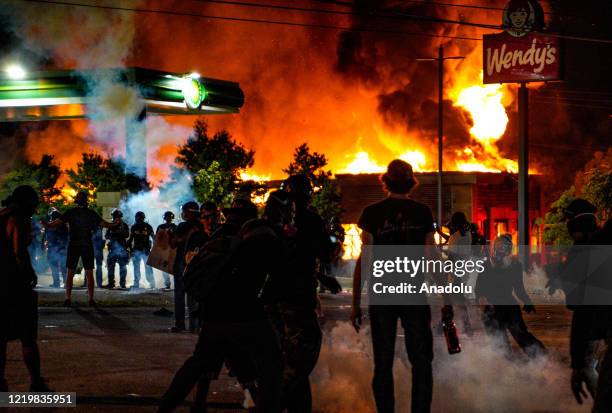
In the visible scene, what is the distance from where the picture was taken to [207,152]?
4506 centimetres

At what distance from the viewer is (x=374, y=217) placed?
6.57 meters

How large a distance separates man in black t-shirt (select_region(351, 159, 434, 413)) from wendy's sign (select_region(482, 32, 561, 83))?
826 inches

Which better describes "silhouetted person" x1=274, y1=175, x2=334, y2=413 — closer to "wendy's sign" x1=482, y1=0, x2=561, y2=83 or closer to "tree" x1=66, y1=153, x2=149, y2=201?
"wendy's sign" x1=482, y1=0, x2=561, y2=83

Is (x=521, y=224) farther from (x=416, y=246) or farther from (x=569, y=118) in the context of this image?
(x=569, y=118)

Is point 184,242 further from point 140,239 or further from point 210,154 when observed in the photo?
point 210,154

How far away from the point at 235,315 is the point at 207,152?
39.5 m

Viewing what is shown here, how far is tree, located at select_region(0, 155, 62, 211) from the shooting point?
5503cm

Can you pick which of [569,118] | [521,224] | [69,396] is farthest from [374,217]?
[569,118]

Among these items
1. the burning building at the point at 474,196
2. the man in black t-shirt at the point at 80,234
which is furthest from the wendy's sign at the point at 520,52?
the burning building at the point at 474,196

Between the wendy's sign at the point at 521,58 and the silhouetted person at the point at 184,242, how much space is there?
16789 mm

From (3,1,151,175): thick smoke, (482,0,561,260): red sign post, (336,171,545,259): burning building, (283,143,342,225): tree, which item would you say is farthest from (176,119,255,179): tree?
(482,0,561,260): red sign post

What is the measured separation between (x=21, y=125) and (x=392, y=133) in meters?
23.6

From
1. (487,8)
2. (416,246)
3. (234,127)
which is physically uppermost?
(487,8)

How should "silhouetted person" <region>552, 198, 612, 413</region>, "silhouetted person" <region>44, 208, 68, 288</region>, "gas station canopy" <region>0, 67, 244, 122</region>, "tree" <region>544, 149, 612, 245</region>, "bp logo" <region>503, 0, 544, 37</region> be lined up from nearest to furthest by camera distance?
"silhouetted person" <region>552, 198, 612, 413</region> → "silhouetted person" <region>44, 208, 68, 288</region> → "bp logo" <region>503, 0, 544, 37</region> → "gas station canopy" <region>0, 67, 244, 122</region> → "tree" <region>544, 149, 612, 245</region>
